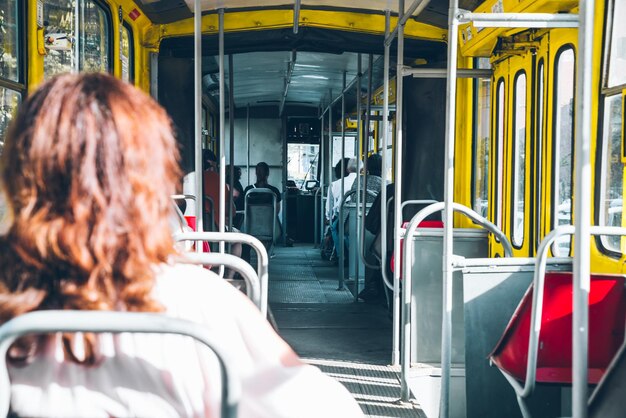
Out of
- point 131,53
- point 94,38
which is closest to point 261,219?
point 131,53

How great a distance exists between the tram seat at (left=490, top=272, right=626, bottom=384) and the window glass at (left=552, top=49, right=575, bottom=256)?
115 cm

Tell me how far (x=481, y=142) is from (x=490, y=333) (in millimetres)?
2726

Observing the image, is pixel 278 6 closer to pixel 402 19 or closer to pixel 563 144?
pixel 402 19

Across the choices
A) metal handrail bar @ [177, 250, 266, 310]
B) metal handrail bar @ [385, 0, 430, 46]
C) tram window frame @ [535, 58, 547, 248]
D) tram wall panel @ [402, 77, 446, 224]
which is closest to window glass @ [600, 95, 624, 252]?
tram window frame @ [535, 58, 547, 248]

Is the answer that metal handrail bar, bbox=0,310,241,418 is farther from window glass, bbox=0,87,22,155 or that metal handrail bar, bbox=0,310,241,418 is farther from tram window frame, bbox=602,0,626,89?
tram window frame, bbox=602,0,626,89

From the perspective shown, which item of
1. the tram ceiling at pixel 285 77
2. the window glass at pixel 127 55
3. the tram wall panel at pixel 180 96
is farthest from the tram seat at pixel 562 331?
the tram ceiling at pixel 285 77

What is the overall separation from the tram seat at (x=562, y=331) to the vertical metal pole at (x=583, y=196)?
3.12 ft

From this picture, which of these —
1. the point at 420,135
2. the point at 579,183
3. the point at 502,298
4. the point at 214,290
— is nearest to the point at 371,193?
the point at 420,135

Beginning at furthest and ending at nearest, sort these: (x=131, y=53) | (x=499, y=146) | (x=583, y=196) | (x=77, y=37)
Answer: (x=131, y=53), (x=499, y=146), (x=77, y=37), (x=583, y=196)

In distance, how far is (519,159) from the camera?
205 inches

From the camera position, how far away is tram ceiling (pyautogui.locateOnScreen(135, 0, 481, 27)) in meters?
6.10

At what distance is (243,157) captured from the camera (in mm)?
14602

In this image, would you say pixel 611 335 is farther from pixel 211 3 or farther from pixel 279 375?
pixel 211 3

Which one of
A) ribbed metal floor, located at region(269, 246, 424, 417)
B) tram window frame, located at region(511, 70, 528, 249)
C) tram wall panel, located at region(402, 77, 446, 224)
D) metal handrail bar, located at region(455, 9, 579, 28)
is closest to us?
metal handrail bar, located at region(455, 9, 579, 28)
